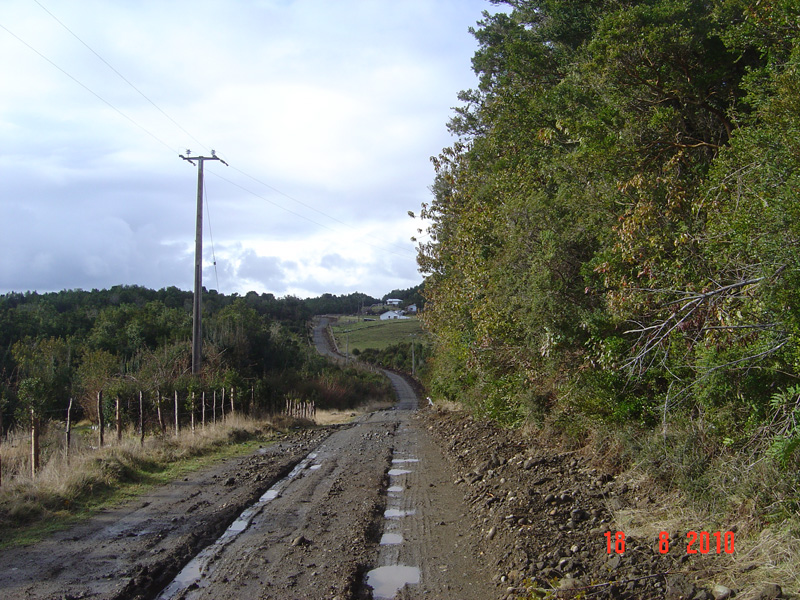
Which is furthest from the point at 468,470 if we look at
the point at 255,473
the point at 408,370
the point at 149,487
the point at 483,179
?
the point at 408,370

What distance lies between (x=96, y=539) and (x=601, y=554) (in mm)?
5876

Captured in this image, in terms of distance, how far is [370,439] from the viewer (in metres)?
19.9

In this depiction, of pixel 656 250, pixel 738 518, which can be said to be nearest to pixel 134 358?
pixel 656 250

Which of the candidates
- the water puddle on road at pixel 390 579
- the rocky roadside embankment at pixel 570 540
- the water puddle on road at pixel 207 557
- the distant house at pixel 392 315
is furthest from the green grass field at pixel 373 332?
the water puddle on road at pixel 390 579

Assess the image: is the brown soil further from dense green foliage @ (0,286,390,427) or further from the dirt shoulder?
dense green foliage @ (0,286,390,427)

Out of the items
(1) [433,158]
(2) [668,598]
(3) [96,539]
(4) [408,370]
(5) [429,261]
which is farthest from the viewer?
(4) [408,370]

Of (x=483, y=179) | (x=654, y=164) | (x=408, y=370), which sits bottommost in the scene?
(x=408, y=370)

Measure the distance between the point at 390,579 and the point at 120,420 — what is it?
43.2 ft

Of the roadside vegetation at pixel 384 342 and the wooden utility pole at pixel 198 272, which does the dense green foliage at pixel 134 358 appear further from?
the roadside vegetation at pixel 384 342

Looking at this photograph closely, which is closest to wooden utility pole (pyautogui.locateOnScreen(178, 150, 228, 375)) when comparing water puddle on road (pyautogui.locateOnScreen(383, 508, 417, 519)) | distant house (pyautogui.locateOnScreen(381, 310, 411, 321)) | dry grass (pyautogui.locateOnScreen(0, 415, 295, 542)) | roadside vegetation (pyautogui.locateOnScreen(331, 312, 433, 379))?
dry grass (pyautogui.locateOnScreen(0, 415, 295, 542))

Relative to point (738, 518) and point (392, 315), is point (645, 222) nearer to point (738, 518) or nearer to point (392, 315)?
point (738, 518)

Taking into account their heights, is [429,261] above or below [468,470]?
above

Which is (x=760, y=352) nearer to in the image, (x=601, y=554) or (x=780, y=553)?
(x=780, y=553)

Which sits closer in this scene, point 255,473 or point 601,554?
point 601,554
